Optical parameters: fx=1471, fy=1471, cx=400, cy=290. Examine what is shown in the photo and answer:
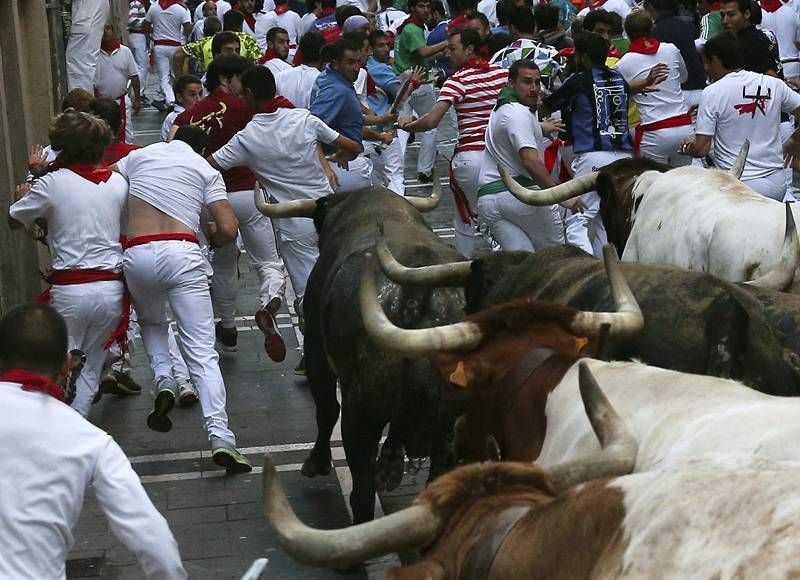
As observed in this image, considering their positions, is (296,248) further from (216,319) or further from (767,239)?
(767,239)

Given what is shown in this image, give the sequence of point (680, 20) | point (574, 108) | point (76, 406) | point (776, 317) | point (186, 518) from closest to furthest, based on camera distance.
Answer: point (776, 317), point (186, 518), point (76, 406), point (574, 108), point (680, 20)

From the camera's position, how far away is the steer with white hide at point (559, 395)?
409 cm

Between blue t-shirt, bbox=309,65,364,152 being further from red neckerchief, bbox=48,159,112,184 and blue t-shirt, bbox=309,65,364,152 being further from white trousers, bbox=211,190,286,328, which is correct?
red neckerchief, bbox=48,159,112,184

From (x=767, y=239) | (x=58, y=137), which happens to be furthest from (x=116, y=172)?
(x=767, y=239)

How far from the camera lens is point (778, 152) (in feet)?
36.4

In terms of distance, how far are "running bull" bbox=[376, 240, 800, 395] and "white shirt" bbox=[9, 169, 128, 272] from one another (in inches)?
92.9

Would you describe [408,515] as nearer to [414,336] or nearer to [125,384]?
[414,336]

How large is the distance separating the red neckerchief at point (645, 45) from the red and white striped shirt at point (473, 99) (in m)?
1.19

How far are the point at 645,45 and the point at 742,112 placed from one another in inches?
99.3

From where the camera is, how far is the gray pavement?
288 inches

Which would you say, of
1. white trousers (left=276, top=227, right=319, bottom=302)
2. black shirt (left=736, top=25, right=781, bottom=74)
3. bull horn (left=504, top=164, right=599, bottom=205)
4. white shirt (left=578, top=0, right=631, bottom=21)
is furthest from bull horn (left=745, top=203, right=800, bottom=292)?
white shirt (left=578, top=0, right=631, bottom=21)

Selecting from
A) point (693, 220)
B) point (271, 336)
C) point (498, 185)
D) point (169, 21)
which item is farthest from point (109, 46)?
point (693, 220)

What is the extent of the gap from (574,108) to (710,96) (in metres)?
1.35

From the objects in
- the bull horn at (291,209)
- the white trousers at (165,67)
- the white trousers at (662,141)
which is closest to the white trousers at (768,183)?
the white trousers at (662,141)
